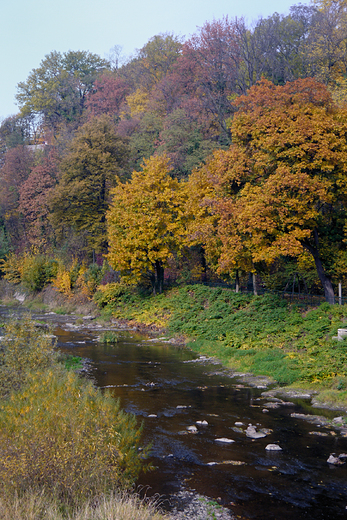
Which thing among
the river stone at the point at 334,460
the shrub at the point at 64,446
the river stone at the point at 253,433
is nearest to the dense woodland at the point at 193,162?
the river stone at the point at 253,433

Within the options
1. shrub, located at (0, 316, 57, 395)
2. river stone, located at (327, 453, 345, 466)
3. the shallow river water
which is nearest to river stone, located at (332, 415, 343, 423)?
the shallow river water

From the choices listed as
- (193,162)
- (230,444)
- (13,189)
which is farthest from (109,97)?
(230,444)

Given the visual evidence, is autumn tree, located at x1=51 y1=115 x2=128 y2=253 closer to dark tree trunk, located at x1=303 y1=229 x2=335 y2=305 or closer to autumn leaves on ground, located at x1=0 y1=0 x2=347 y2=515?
autumn leaves on ground, located at x1=0 y1=0 x2=347 y2=515

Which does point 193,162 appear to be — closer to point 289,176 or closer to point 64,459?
point 289,176

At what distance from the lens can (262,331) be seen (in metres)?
23.4

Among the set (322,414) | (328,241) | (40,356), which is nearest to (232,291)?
(328,241)

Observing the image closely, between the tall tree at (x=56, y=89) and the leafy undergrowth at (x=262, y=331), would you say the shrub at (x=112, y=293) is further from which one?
the tall tree at (x=56, y=89)

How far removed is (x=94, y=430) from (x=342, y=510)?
491cm

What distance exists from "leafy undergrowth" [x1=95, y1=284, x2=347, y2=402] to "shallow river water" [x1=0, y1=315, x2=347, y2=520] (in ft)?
6.19

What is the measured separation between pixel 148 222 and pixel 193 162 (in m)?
9.24

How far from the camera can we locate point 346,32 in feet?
120

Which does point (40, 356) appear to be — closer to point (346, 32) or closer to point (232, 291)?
point (232, 291)

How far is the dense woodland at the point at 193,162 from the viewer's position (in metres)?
21.8

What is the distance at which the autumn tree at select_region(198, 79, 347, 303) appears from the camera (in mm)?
21078
